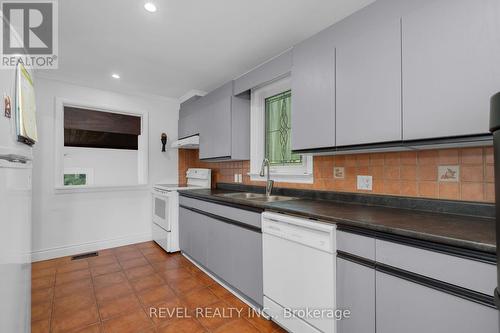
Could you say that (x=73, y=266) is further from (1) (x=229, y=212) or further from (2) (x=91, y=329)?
(1) (x=229, y=212)

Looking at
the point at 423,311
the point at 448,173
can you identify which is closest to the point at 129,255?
the point at 423,311

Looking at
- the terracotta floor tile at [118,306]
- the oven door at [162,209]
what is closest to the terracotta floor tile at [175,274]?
the terracotta floor tile at [118,306]

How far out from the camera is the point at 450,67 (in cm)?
114

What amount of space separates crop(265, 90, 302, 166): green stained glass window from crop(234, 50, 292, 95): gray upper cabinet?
359 mm

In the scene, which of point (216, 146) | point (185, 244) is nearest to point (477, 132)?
point (216, 146)

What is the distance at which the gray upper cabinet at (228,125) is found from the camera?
2736 millimetres

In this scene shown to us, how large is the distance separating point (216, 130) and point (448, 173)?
229 cm

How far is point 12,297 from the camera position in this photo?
899mm

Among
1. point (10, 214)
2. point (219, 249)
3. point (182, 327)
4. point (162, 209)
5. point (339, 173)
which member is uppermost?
point (339, 173)

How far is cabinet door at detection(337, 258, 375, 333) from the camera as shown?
1.15 m

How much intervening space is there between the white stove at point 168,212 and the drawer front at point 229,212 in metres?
0.37

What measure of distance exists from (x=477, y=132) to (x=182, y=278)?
2.61 meters

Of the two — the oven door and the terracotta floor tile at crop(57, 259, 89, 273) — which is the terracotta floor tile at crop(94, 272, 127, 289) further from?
the oven door

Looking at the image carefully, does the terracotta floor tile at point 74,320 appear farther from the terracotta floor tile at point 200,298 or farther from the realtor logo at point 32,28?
the realtor logo at point 32,28
